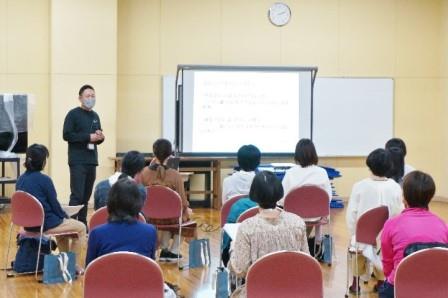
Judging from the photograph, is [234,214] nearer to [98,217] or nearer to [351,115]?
[98,217]

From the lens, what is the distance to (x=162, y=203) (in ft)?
17.4

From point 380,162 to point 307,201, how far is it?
1007 mm

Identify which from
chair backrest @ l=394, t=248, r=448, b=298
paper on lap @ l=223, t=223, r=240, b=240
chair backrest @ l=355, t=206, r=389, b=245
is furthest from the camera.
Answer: chair backrest @ l=355, t=206, r=389, b=245

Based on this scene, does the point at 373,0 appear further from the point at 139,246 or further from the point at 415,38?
the point at 139,246

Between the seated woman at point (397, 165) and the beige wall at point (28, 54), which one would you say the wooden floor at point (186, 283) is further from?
the beige wall at point (28, 54)

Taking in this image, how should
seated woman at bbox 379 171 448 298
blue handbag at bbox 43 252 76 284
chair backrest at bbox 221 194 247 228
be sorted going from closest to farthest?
seated woman at bbox 379 171 448 298, chair backrest at bbox 221 194 247 228, blue handbag at bbox 43 252 76 284

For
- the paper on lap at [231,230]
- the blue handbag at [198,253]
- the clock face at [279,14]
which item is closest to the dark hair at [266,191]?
the paper on lap at [231,230]

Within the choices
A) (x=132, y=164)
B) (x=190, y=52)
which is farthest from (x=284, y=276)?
(x=190, y=52)

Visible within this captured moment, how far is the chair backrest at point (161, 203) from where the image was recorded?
525cm

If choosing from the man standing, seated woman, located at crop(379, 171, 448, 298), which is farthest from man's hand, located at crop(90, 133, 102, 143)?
seated woman, located at crop(379, 171, 448, 298)

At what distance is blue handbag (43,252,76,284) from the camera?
5098 mm

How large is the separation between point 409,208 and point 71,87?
23.5 ft

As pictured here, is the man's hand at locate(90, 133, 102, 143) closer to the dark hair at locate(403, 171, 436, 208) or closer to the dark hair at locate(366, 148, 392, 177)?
the dark hair at locate(366, 148, 392, 177)

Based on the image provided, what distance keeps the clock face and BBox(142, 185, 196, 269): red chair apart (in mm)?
5819
